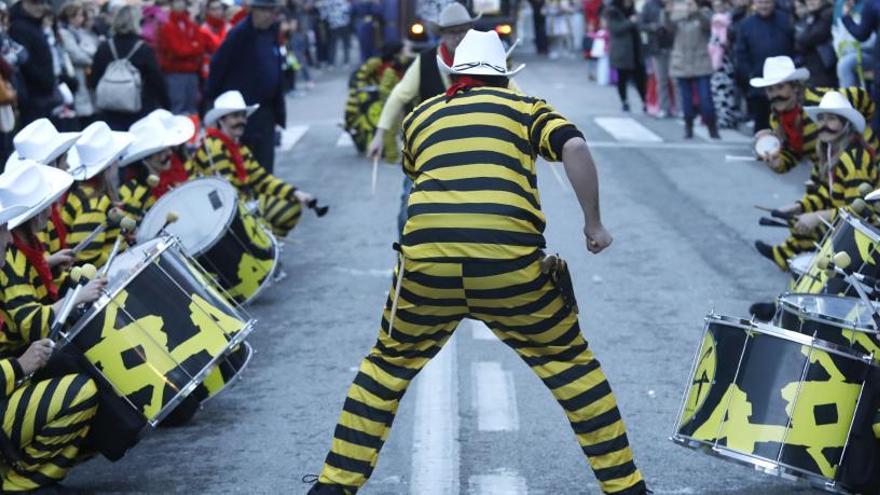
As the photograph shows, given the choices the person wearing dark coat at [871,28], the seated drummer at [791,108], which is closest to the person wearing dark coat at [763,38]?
the person wearing dark coat at [871,28]

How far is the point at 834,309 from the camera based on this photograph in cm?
604

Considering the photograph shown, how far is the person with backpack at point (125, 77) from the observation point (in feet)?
46.2

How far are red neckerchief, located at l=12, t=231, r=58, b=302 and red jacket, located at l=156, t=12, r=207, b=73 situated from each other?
35.9ft

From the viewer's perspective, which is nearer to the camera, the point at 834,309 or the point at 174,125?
the point at 834,309

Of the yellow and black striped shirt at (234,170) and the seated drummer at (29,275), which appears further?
the yellow and black striped shirt at (234,170)

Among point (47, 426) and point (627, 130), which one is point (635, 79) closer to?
point (627, 130)

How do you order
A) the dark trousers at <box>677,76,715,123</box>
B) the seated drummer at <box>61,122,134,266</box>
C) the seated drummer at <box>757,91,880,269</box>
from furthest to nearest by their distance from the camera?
the dark trousers at <box>677,76,715,123</box>
the seated drummer at <box>757,91,880,269</box>
the seated drummer at <box>61,122,134,266</box>

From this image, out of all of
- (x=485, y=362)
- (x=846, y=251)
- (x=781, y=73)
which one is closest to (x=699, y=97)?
(x=781, y=73)

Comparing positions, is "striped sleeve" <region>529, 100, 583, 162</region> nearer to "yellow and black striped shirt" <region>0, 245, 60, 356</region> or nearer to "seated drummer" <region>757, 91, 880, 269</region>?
"yellow and black striped shirt" <region>0, 245, 60, 356</region>

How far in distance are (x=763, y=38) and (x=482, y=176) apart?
1266cm

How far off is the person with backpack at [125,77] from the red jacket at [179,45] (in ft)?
8.31

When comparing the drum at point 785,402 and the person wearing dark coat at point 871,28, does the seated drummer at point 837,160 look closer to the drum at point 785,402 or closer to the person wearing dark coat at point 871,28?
the drum at point 785,402

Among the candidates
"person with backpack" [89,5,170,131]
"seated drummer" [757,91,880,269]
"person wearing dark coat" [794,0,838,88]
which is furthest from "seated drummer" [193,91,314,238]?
"person wearing dark coat" [794,0,838,88]

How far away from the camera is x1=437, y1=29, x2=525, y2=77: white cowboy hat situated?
5844 millimetres
